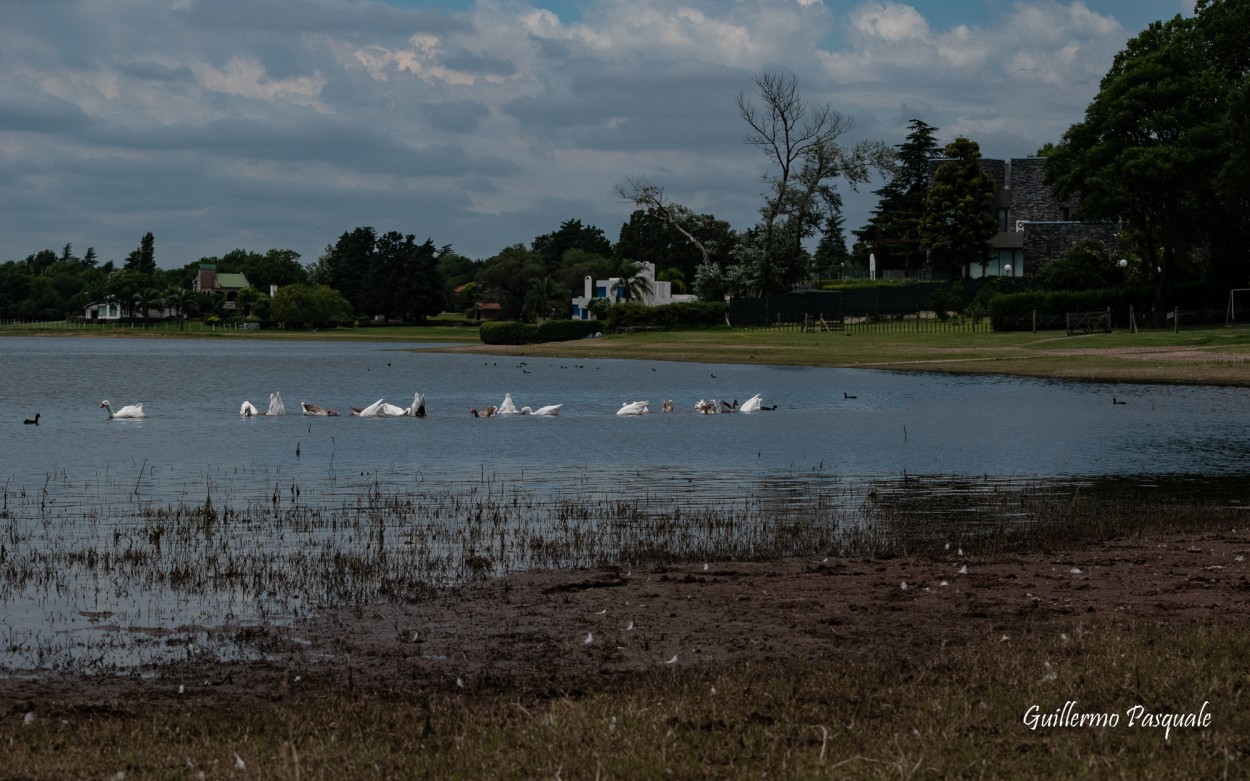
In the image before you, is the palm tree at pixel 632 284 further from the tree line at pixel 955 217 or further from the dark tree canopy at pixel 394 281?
the dark tree canopy at pixel 394 281

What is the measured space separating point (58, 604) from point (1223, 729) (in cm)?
1073

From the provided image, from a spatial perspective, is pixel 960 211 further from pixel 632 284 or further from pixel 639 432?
pixel 639 432

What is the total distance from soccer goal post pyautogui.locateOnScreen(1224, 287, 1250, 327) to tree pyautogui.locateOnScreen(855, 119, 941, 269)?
134 ft

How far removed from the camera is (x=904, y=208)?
12356cm

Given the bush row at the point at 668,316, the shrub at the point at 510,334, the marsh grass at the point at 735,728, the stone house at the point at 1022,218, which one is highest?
the stone house at the point at 1022,218

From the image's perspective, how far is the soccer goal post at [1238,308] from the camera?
70.8 meters

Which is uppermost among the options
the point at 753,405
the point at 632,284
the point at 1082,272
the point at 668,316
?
the point at 632,284

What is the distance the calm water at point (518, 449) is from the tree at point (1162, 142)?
1943 centimetres

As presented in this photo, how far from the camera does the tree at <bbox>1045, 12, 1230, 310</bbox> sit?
219ft

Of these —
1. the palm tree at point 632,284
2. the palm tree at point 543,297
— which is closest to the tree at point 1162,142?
the palm tree at point 632,284

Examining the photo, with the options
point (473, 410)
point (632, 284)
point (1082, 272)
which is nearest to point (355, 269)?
point (632, 284)

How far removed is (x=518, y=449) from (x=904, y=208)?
322 ft

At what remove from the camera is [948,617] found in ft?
40.4

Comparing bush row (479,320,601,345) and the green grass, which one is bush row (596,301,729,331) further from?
the green grass
